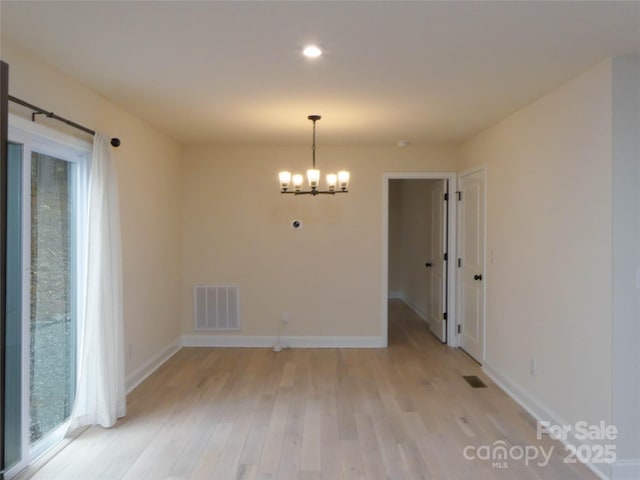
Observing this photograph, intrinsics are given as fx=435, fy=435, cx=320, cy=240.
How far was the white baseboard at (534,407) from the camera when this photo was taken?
254 cm

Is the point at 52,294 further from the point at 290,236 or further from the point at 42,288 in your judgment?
the point at 290,236

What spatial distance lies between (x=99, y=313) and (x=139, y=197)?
1.36 meters

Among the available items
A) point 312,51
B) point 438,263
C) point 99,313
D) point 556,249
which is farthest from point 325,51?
point 438,263

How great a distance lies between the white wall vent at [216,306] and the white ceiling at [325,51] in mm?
2282

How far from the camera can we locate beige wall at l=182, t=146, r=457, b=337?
5305 millimetres

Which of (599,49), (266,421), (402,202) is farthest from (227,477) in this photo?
(402,202)

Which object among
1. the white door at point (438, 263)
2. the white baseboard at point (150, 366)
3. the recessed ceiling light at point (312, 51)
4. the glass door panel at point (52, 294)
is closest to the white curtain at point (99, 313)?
the glass door panel at point (52, 294)

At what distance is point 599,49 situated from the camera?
7.86 feet

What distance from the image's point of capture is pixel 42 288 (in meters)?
2.84

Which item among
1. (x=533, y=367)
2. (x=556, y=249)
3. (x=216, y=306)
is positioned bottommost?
(x=533, y=367)

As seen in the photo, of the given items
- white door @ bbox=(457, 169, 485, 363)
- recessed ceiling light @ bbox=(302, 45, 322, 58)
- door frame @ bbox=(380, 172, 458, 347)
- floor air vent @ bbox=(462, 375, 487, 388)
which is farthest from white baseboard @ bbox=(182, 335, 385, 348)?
recessed ceiling light @ bbox=(302, 45, 322, 58)

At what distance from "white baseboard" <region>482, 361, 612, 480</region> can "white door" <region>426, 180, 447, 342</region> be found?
121cm

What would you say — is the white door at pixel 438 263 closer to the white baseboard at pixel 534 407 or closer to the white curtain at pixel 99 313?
the white baseboard at pixel 534 407

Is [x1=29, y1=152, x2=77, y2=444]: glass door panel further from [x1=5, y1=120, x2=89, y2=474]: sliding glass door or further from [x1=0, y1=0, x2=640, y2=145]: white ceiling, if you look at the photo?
[x1=0, y1=0, x2=640, y2=145]: white ceiling
